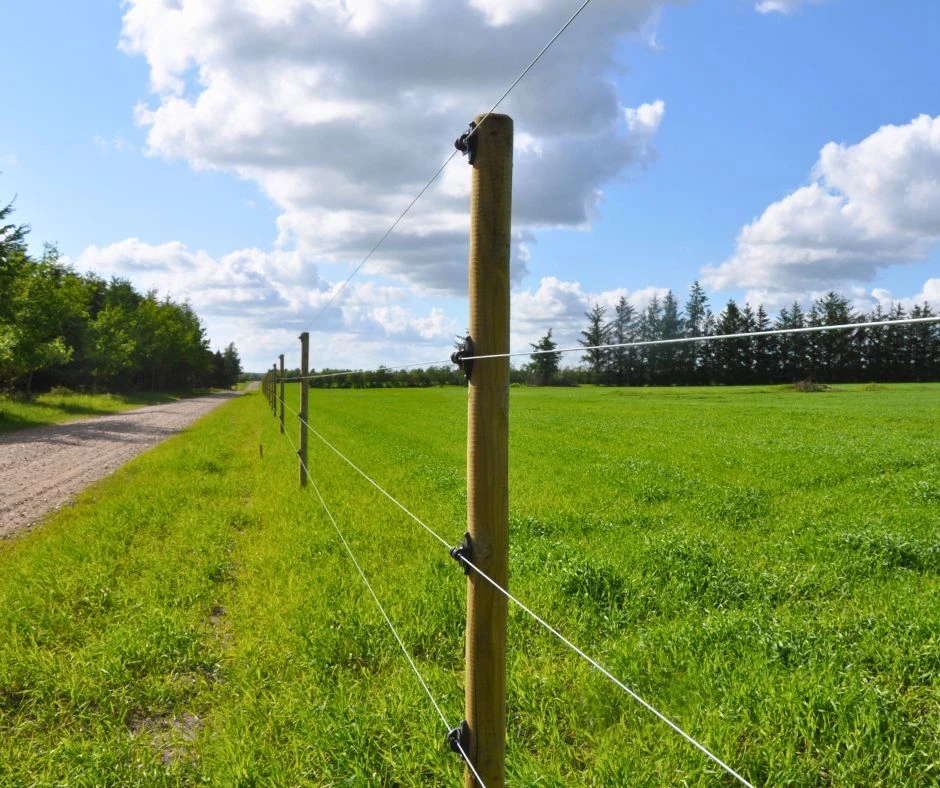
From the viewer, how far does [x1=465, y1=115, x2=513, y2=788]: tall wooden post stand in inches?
93.2

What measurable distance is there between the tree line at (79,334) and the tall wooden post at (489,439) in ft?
83.5

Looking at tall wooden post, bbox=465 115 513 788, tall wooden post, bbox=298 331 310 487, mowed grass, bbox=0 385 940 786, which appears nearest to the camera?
tall wooden post, bbox=465 115 513 788

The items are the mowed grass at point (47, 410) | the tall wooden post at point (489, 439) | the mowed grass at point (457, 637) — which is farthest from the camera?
the mowed grass at point (47, 410)

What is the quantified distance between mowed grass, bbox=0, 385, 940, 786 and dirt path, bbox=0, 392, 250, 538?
138 cm

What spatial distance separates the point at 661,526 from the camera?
7535 mm

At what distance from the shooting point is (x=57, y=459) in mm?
15086

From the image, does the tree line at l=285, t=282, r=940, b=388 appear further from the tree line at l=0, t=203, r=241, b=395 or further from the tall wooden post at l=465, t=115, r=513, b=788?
the tree line at l=0, t=203, r=241, b=395

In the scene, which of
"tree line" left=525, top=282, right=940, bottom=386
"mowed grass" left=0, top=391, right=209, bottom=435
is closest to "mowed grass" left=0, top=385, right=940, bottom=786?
"tree line" left=525, top=282, right=940, bottom=386

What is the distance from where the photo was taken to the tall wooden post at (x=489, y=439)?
237 cm

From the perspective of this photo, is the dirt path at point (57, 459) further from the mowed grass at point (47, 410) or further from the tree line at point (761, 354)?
the tree line at point (761, 354)

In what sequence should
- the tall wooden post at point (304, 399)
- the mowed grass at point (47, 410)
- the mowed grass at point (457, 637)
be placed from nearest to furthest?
the mowed grass at point (457, 637) < the tall wooden post at point (304, 399) < the mowed grass at point (47, 410)

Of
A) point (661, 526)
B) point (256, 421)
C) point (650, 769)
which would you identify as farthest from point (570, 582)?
point (256, 421)

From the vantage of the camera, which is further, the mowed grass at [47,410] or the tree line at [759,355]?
the mowed grass at [47,410]

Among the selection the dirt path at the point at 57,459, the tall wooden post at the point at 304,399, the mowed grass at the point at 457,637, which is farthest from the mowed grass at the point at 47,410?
the mowed grass at the point at 457,637
